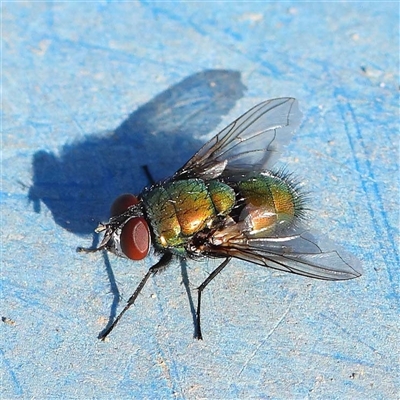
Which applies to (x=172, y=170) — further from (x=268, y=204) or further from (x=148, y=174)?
(x=268, y=204)

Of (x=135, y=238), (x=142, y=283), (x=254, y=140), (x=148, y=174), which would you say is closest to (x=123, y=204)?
(x=135, y=238)

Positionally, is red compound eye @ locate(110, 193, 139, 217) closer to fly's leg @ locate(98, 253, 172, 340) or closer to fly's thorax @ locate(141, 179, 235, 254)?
fly's thorax @ locate(141, 179, 235, 254)

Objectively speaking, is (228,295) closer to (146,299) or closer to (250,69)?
(146,299)

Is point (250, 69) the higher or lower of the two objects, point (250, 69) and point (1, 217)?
the higher

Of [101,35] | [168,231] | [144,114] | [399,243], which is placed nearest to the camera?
[168,231]

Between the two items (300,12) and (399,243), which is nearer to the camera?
(399,243)

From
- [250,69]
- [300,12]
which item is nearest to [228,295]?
[250,69]

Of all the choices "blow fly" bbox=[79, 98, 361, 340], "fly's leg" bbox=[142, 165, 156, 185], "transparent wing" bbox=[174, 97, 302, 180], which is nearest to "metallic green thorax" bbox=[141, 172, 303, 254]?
"blow fly" bbox=[79, 98, 361, 340]

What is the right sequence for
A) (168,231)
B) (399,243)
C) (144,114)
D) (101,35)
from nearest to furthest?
(168,231)
(399,243)
(144,114)
(101,35)
